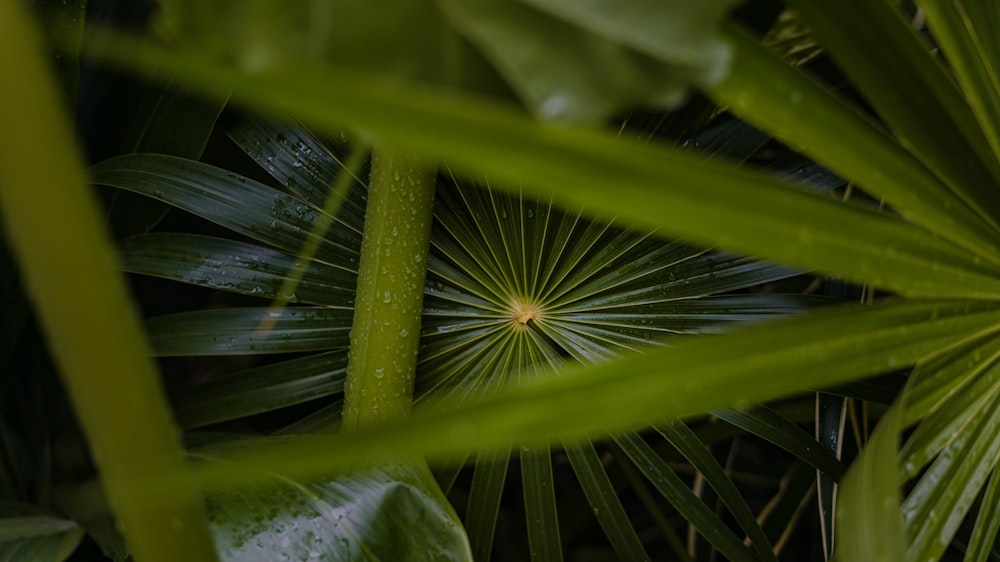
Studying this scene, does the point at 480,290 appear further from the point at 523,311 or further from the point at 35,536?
the point at 35,536

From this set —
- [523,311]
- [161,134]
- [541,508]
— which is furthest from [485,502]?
[161,134]

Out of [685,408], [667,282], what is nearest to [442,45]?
[685,408]

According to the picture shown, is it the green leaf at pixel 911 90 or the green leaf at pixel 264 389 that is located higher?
the green leaf at pixel 911 90

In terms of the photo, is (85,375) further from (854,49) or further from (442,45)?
(854,49)

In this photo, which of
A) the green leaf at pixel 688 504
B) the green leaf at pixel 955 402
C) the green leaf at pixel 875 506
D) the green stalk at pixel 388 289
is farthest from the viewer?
the green leaf at pixel 688 504

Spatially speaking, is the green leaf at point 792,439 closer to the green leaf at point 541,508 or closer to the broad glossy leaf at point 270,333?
the green leaf at point 541,508

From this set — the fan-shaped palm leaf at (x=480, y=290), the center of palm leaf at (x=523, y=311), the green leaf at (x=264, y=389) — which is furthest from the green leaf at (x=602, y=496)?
the green leaf at (x=264, y=389)

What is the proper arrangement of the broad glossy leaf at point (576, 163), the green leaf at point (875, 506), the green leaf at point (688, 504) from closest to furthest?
the broad glossy leaf at point (576, 163) < the green leaf at point (875, 506) < the green leaf at point (688, 504)
